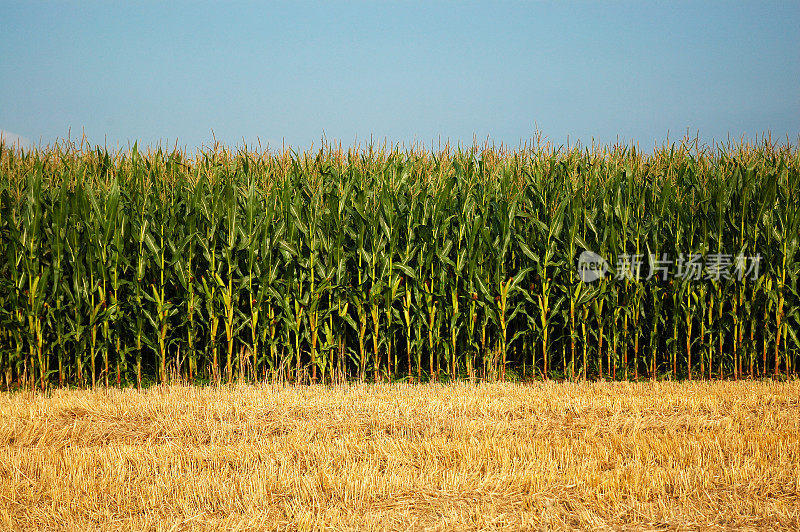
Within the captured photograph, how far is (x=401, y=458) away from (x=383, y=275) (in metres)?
2.92

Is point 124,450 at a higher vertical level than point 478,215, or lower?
lower

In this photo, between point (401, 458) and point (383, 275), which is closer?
point (401, 458)

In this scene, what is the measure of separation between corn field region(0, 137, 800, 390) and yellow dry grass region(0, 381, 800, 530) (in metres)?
0.74

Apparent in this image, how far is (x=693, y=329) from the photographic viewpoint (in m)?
8.54

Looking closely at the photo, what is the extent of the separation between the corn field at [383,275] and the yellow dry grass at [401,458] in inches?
29.0

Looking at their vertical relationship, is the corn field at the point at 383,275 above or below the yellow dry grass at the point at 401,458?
above

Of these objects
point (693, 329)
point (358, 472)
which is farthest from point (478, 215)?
point (358, 472)

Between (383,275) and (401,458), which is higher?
(383,275)

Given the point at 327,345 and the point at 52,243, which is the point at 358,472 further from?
the point at 52,243

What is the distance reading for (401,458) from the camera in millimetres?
5070

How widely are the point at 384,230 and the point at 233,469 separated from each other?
3465 mm

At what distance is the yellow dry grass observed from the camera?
4.21 m

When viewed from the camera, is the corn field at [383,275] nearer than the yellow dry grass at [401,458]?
No

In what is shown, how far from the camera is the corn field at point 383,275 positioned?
7602 millimetres
